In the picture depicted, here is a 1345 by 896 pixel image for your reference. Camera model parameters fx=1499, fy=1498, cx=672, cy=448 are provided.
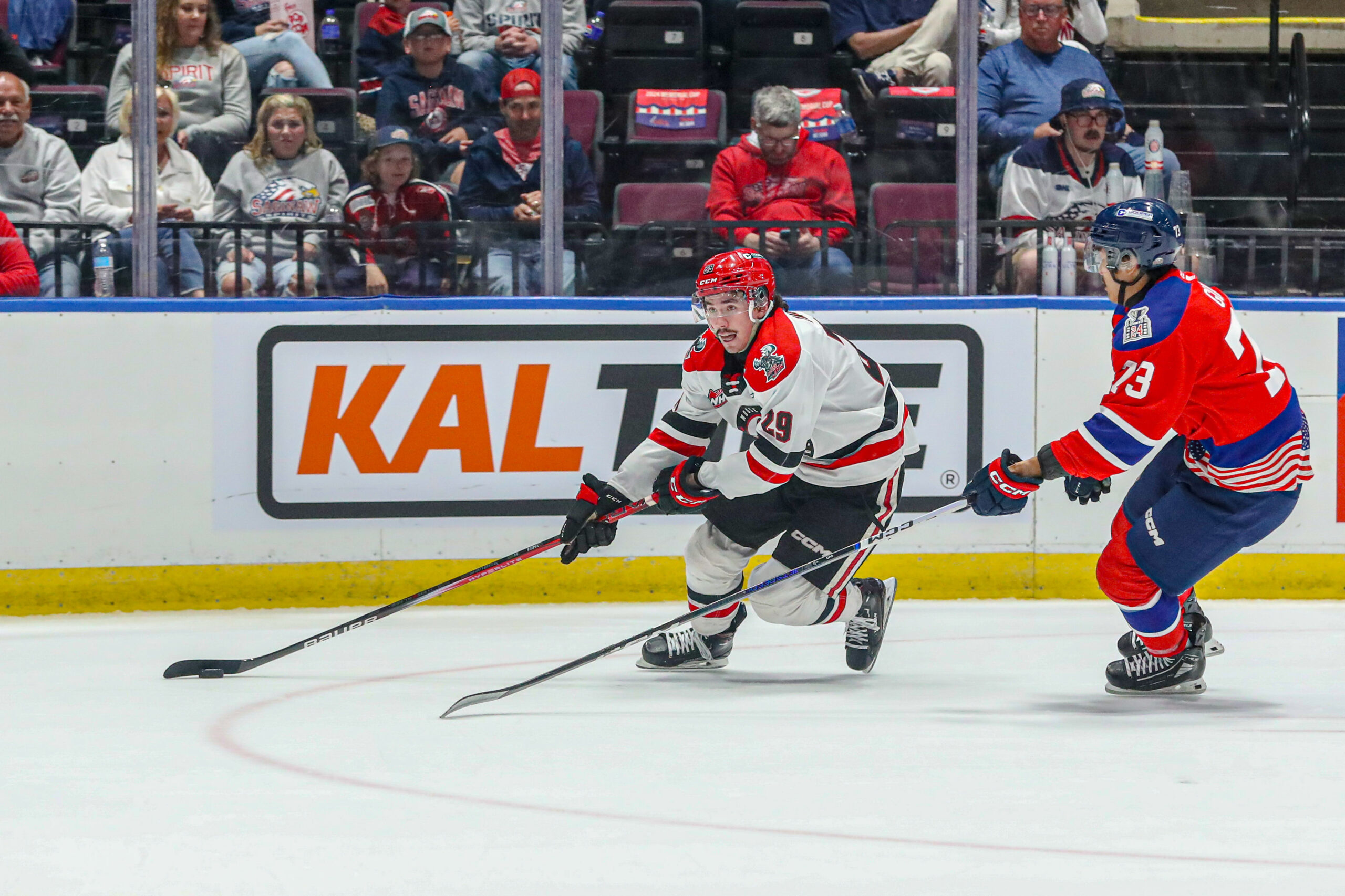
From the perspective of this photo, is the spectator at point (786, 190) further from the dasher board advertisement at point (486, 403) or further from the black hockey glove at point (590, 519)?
the black hockey glove at point (590, 519)

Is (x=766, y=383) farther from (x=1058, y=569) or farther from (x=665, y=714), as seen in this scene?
(x=1058, y=569)

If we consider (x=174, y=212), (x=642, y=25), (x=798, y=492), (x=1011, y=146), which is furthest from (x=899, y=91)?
(x=174, y=212)

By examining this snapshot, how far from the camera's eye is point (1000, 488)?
10.6 feet

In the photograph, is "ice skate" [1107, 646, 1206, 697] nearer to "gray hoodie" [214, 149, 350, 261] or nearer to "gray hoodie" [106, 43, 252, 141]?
"gray hoodie" [214, 149, 350, 261]

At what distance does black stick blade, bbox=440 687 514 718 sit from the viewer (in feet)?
10.4

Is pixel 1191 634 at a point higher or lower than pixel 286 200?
lower

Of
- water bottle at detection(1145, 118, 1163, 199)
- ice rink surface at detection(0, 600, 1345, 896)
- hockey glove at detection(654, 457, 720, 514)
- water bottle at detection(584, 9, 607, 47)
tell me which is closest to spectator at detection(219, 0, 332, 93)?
water bottle at detection(584, 9, 607, 47)

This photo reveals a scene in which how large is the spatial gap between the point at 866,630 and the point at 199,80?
2755mm

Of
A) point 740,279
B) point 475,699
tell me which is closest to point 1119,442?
point 740,279

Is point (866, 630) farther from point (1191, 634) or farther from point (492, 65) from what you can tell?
point (492, 65)

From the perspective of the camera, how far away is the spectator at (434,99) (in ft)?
16.1

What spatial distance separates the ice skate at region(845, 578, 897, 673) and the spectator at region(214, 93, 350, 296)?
2.15 meters

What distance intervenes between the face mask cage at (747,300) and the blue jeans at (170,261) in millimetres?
2056

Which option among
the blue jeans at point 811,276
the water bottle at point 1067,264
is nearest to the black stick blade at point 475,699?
the blue jeans at point 811,276
